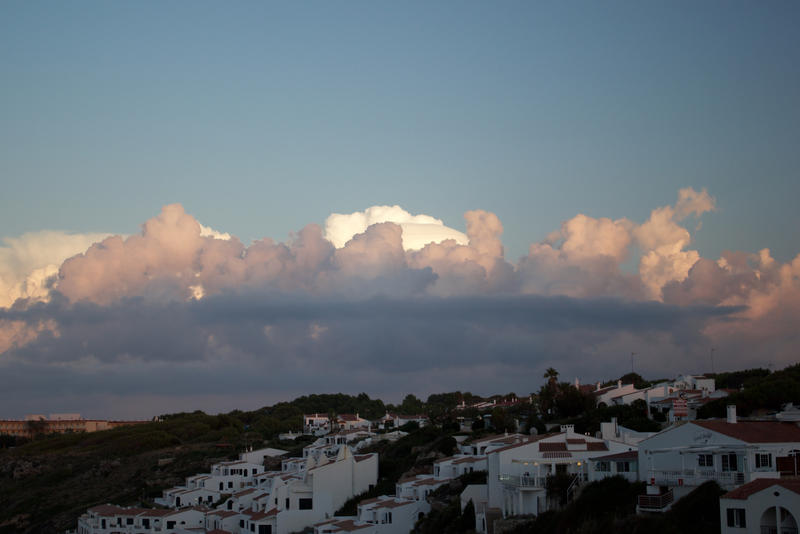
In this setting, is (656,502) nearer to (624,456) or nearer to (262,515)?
(624,456)

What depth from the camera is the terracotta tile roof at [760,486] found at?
28669mm

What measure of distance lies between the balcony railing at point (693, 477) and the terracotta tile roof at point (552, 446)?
9553mm

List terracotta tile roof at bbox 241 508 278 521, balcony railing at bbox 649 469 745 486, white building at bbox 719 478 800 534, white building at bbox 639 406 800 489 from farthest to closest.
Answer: terracotta tile roof at bbox 241 508 278 521 < white building at bbox 639 406 800 489 < balcony railing at bbox 649 469 745 486 < white building at bbox 719 478 800 534

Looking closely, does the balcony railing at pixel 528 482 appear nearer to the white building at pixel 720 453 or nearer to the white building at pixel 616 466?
the white building at pixel 616 466

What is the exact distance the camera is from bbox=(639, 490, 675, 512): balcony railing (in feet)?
112

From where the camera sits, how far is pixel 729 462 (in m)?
34.3

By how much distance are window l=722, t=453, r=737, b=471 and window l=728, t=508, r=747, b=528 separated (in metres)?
5.06

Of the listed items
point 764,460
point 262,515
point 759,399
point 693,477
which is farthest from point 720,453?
point 262,515

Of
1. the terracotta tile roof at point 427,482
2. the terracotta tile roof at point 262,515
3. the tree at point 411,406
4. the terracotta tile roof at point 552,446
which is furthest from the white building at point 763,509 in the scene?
the tree at point 411,406

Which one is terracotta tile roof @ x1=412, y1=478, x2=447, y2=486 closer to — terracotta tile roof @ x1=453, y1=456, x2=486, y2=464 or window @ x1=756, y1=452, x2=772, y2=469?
terracotta tile roof @ x1=453, y1=456, x2=486, y2=464

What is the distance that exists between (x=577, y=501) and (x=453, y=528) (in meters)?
10.3

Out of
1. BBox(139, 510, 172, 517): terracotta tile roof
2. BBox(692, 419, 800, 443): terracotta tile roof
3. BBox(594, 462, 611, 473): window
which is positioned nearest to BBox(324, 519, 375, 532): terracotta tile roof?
BBox(594, 462, 611, 473): window

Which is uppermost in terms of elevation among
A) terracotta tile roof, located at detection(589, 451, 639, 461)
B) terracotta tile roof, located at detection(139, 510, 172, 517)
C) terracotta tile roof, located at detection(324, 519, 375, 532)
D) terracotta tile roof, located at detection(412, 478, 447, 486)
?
terracotta tile roof, located at detection(589, 451, 639, 461)

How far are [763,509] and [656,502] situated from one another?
628cm
